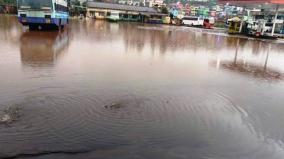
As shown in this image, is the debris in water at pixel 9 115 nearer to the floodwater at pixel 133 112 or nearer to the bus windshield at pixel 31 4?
the floodwater at pixel 133 112

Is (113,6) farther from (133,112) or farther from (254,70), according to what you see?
(133,112)

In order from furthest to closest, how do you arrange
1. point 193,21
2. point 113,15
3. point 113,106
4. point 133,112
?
point 113,15 → point 193,21 → point 113,106 → point 133,112

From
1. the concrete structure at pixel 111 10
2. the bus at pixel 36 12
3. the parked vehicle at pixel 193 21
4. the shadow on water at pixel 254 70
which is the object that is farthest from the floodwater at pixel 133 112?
the concrete structure at pixel 111 10

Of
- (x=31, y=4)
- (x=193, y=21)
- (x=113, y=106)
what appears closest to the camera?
(x=113, y=106)

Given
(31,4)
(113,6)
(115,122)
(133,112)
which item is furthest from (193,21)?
(115,122)

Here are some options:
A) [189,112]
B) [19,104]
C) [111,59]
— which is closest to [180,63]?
[111,59]

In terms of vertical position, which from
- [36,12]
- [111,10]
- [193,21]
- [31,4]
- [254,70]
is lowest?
[254,70]

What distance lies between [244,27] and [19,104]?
123 feet

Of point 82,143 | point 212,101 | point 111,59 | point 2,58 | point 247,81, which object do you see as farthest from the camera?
point 111,59

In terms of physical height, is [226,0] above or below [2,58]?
above

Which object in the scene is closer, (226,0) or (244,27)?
(226,0)

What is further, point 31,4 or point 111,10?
point 111,10

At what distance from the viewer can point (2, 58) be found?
9328 mm

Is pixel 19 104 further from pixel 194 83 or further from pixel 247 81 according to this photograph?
pixel 247 81
